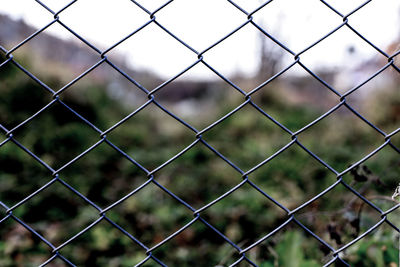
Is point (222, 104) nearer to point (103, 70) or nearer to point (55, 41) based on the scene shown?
point (55, 41)

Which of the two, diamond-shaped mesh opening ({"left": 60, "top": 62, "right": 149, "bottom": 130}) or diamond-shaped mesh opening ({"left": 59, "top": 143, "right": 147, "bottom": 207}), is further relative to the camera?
diamond-shaped mesh opening ({"left": 60, "top": 62, "right": 149, "bottom": 130})

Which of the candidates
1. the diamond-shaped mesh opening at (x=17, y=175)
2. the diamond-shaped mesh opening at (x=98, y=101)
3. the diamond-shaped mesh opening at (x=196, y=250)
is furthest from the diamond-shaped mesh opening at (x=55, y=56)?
the diamond-shaped mesh opening at (x=196, y=250)

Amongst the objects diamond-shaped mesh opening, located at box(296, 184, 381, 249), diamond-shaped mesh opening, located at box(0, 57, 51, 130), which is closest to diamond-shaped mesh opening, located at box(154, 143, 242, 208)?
diamond-shaped mesh opening, located at box(296, 184, 381, 249)

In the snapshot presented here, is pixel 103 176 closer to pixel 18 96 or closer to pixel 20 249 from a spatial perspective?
pixel 18 96

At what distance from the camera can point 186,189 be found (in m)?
3.58

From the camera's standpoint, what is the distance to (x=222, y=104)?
761 cm

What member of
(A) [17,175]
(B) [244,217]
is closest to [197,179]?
(B) [244,217]

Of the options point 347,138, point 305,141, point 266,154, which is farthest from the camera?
point 347,138

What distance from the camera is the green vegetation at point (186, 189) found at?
1.78 meters

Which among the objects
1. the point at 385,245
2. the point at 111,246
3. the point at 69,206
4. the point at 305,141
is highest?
the point at 385,245

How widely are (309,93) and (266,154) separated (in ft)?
22.1

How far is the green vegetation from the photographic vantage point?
1776 mm

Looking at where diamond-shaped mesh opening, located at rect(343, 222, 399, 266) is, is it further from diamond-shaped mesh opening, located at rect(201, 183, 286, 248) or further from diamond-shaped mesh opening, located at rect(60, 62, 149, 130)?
diamond-shaped mesh opening, located at rect(60, 62, 149, 130)

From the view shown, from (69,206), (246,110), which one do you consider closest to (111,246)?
(69,206)
